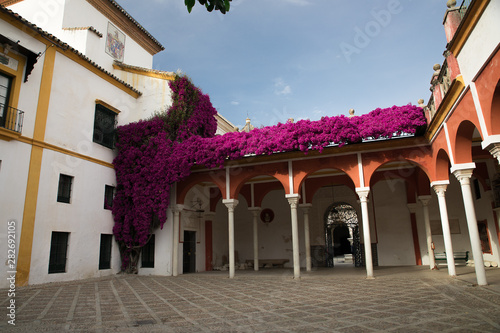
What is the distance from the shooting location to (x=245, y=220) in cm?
1761

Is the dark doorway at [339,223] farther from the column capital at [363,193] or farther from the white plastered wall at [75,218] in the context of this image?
the white plastered wall at [75,218]

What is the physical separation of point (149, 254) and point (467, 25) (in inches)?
480

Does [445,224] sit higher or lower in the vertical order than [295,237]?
higher

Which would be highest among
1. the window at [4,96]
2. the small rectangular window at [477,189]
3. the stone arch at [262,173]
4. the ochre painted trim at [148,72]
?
the ochre painted trim at [148,72]

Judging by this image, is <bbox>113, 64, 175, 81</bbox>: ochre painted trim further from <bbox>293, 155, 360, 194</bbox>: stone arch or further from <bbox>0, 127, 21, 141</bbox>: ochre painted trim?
<bbox>293, 155, 360, 194</bbox>: stone arch

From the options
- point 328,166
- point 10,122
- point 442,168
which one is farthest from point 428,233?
point 10,122

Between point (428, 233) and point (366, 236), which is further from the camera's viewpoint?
point (428, 233)

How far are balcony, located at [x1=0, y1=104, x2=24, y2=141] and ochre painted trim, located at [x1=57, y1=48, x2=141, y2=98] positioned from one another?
9.28 ft

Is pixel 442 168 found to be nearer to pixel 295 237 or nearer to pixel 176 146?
pixel 295 237

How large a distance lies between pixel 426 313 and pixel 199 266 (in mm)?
11263

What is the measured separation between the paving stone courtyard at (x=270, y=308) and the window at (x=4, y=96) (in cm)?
447

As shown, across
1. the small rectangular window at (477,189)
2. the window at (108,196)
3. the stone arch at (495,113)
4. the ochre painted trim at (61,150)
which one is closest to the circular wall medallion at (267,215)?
the window at (108,196)

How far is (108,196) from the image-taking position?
42.2 feet

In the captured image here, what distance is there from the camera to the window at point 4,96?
9119 millimetres
